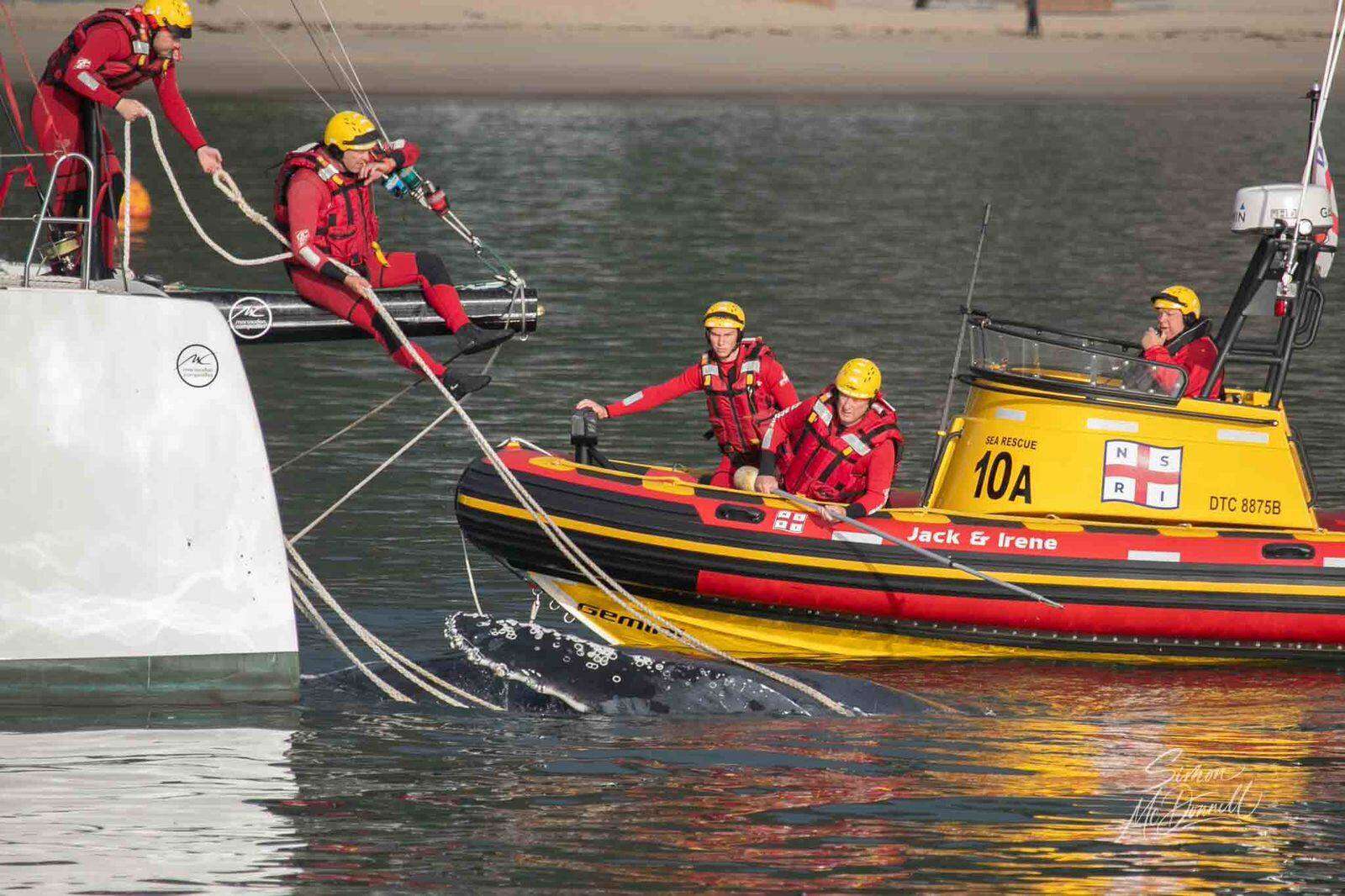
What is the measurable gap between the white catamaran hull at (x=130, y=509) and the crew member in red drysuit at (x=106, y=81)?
168 cm

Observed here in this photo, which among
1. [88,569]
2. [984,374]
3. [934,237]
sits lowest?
[88,569]

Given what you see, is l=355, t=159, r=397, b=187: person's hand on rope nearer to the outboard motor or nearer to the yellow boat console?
the outboard motor

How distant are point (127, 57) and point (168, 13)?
0.33 m

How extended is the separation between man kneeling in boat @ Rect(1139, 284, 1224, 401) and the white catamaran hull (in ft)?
17.9

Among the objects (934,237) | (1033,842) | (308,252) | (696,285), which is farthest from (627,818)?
(934,237)

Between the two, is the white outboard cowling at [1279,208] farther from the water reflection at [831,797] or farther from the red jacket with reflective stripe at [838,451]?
the water reflection at [831,797]

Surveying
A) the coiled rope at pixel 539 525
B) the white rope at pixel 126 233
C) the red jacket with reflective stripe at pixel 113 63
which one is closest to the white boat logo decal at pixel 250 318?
the coiled rope at pixel 539 525

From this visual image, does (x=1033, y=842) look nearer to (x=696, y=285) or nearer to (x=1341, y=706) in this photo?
(x=1341, y=706)

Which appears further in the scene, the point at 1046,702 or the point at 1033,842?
the point at 1046,702

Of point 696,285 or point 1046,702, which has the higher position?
point 696,285

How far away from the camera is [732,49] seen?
57.8m

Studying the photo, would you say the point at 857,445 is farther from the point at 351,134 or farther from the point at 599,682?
the point at 351,134

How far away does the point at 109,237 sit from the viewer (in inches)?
448

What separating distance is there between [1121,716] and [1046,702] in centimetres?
42
